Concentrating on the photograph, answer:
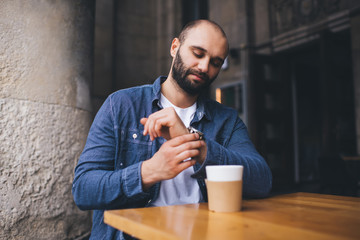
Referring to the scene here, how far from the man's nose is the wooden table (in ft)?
2.39

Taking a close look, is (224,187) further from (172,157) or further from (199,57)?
(199,57)

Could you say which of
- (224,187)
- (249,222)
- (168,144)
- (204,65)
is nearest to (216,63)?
(204,65)

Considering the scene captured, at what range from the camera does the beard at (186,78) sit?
160 centimetres

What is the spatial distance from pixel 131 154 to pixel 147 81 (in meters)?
6.19

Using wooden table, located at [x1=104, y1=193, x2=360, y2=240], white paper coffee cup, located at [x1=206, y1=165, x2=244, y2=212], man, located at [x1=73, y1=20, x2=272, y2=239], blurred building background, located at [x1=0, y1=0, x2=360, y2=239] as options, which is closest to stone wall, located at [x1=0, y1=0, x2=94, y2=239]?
blurred building background, located at [x1=0, y1=0, x2=360, y2=239]

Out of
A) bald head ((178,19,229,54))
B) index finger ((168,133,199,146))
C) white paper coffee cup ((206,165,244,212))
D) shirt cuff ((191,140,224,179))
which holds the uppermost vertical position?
bald head ((178,19,229,54))

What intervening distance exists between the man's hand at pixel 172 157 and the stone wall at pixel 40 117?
1.10m

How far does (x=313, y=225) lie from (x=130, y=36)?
7.17 metres

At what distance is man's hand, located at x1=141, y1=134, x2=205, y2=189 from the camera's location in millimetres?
1058

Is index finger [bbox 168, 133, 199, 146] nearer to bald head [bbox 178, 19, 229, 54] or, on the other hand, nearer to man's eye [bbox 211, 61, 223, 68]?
man's eye [bbox 211, 61, 223, 68]

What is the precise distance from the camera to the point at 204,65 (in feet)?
5.13

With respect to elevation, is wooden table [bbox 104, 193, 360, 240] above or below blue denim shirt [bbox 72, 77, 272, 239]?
below

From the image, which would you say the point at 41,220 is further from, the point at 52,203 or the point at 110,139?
the point at 110,139

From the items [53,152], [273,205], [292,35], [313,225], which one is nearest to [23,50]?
[53,152]
